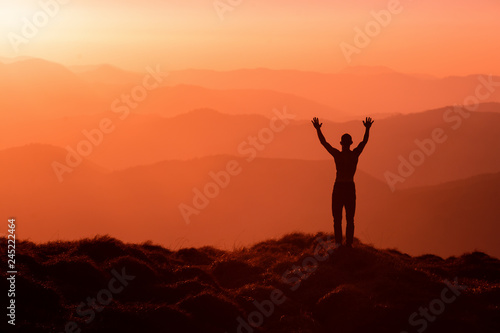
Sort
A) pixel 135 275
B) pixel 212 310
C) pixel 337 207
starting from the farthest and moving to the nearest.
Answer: pixel 337 207 → pixel 135 275 → pixel 212 310

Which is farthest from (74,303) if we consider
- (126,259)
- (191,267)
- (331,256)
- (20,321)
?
(331,256)

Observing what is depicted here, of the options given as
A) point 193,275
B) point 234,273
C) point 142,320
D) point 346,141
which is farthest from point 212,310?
point 346,141

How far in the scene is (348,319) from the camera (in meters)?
12.9

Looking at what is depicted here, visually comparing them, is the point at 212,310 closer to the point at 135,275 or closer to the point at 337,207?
the point at 135,275

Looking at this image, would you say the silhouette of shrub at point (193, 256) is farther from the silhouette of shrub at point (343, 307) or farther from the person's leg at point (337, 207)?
the silhouette of shrub at point (343, 307)
